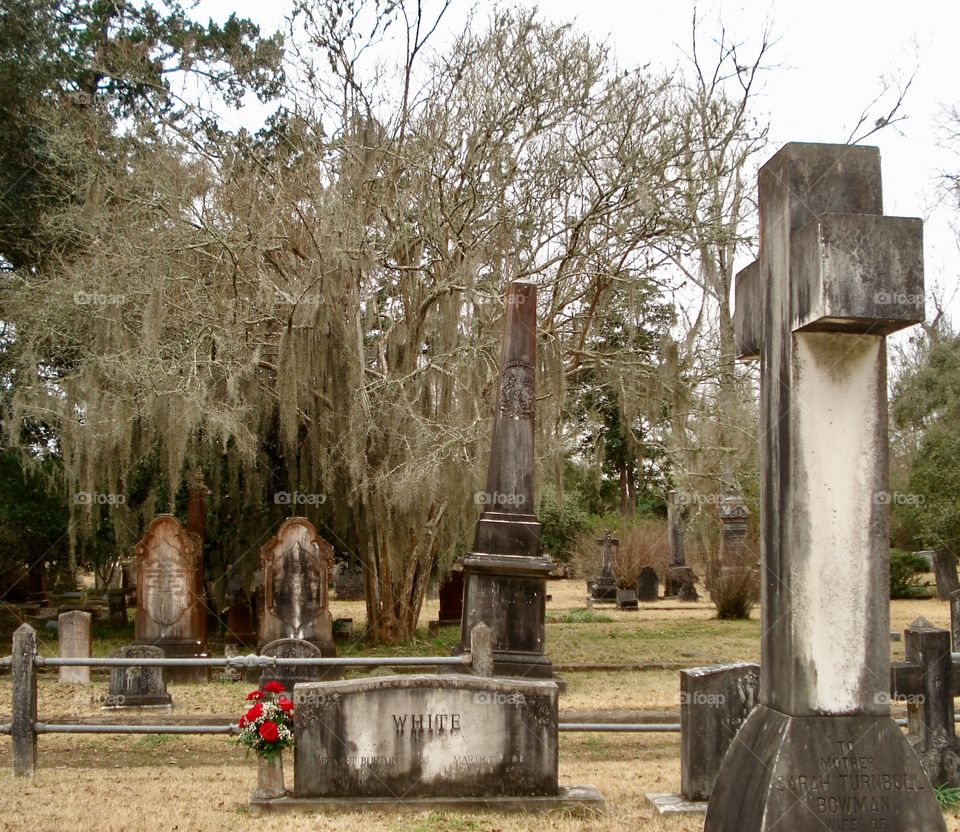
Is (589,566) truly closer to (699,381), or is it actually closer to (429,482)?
(699,381)

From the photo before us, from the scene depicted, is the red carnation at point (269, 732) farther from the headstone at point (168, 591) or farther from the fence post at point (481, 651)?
the headstone at point (168, 591)

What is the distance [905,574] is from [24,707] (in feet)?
83.7

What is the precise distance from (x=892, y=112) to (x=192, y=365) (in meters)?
12.9

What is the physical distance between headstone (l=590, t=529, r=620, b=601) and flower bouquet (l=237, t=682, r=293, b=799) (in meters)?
21.8

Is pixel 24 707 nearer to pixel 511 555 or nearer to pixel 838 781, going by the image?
pixel 511 555

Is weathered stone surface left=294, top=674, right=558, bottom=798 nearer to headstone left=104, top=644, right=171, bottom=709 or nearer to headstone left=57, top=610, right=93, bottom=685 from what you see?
headstone left=104, top=644, right=171, bottom=709

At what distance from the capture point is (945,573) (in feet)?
84.5

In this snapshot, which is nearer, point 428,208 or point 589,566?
point 428,208

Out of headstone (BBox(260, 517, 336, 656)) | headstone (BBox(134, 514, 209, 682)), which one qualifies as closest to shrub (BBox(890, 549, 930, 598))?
headstone (BBox(260, 517, 336, 656))

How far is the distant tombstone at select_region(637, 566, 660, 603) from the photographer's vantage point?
29531 millimetres

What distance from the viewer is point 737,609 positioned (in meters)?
22.2

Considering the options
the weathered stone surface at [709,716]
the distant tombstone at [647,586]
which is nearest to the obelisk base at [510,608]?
the weathered stone surface at [709,716]

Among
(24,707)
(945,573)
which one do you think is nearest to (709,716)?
(24,707)

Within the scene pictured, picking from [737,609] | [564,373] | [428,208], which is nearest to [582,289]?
[564,373]
